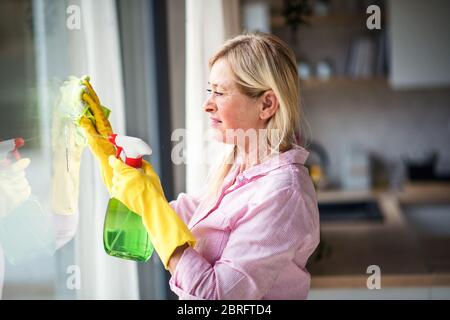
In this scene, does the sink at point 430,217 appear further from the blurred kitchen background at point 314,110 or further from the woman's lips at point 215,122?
the woman's lips at point 215,122

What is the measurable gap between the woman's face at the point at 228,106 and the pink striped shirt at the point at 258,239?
7cm

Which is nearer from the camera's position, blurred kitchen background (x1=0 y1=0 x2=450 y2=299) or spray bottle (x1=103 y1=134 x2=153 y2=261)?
spray bottle (x1=103 y1=134 x2=153 y2=261)

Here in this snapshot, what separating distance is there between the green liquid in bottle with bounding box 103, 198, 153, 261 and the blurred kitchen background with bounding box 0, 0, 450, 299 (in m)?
0.33

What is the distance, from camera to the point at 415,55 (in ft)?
10.1

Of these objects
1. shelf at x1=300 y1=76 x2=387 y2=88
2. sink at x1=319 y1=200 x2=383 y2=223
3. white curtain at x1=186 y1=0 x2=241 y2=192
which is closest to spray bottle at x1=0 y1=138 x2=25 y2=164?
white curtain at x1=186 y1=0 x2=241 y2=192

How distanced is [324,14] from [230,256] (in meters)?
2.73

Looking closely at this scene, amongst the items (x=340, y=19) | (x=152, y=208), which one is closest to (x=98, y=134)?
(x=152, y=208)

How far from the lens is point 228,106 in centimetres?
103

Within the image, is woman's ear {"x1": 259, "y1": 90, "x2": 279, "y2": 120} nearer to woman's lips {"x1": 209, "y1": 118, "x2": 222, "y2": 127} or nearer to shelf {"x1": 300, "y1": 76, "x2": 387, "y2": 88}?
woman's lips {"x1": 209, "y1": 118, "x2": 222, "y2": 127}

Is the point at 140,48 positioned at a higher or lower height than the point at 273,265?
higher

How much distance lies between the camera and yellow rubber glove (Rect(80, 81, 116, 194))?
3.34 feet

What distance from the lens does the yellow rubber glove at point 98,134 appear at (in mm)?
1017

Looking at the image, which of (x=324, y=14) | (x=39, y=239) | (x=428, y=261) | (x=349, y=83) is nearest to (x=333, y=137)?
(x=349, y=83)
